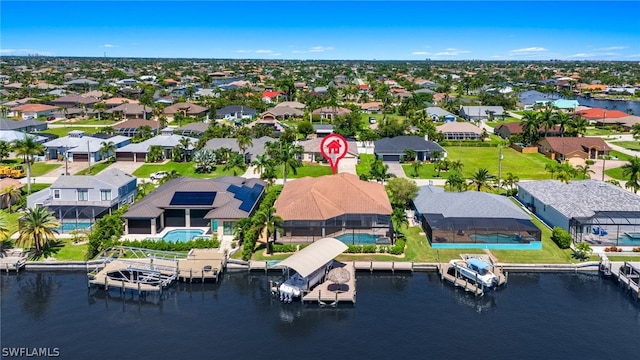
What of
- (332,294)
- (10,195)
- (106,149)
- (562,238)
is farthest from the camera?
(106,149)

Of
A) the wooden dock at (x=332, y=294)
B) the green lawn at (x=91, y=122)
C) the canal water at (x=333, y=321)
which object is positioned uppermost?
the green lawn at (x=91, y=122)

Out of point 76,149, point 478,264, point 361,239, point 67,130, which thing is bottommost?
point 478,264

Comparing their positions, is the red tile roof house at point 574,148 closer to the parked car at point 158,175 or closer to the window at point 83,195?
the parked car at point 158,175

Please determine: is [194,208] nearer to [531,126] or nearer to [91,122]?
[531,126]

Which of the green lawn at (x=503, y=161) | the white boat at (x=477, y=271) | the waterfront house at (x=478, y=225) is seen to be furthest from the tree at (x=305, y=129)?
the white boat at (x=477, y=271)

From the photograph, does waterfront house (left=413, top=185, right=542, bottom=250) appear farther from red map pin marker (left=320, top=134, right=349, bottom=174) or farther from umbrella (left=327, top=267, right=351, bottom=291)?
red map pin marker (left=320, top=134, right=349, bottom=174)

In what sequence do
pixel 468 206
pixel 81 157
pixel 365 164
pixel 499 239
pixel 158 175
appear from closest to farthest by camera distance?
1. pixel 499 239
2. pixel 468 206
3. pixel 158 175
4. pixel 81 157
5. pixel 365 164

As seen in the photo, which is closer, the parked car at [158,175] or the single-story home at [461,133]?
the parked car at [158,175]

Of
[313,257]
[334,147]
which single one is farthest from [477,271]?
[334,147]
